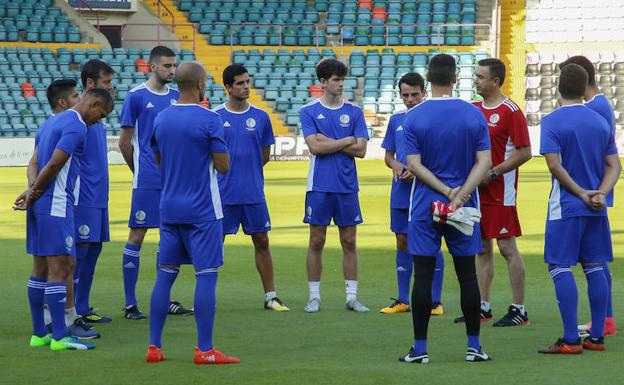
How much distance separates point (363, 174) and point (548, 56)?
14770 mm

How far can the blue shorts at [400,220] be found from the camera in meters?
9.63

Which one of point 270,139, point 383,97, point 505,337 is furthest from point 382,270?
point 383,97

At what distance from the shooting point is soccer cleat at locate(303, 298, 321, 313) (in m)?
9.55

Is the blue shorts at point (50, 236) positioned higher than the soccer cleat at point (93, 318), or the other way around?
the blue shorts at point (50, 236)

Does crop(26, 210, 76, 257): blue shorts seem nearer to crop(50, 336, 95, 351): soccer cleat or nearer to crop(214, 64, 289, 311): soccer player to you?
crop(50, 336, 95, 351): soccer cleat

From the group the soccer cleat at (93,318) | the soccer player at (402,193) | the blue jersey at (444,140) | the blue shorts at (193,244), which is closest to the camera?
the blue jersey at (444,140)

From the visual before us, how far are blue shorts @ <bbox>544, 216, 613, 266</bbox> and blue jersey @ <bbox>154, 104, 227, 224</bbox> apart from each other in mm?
2254

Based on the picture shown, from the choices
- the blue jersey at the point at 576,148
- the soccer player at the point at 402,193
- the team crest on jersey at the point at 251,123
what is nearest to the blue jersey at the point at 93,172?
the team crest on jersey at the point at 251,123

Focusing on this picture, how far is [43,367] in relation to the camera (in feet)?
23.8

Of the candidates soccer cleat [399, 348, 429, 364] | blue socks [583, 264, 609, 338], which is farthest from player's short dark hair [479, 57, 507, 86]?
soccer cleat [399, 348, 429, 364]

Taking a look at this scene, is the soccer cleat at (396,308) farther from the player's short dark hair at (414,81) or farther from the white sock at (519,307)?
the player's short dark hair at (414,81)

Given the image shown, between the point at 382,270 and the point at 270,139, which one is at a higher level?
the point at 270,139

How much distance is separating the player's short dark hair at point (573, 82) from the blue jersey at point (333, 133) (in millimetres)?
2468

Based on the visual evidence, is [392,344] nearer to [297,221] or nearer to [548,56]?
[297,221]
